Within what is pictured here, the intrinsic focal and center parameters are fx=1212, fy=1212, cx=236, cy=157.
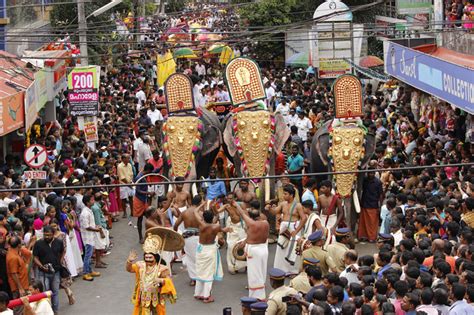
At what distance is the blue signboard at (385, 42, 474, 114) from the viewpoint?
2033 cm

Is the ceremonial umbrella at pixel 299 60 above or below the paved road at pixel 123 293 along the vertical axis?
above

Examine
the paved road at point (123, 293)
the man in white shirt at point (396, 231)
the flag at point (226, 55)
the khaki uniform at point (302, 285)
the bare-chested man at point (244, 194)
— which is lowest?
the paved road at point (123, 293)

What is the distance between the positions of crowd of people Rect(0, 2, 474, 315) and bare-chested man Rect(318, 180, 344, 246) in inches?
1.0

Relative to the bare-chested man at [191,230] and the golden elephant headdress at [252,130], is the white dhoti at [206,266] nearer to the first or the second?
the bare-chested man at [191,230]

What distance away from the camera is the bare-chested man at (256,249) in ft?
53.3

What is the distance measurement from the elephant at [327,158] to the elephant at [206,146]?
165cm

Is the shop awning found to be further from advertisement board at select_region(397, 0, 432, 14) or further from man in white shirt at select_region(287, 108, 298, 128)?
advertisement board at select_region(397, 0, 432, 14)

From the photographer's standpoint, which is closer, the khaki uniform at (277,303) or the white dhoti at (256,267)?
the khaki uniform at (277,303)

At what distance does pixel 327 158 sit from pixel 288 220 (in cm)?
282

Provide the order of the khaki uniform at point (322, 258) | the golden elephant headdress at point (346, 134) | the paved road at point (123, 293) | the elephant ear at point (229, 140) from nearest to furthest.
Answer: the khaki uniform at point (322, 258) < the paved road at point (123, 293) < the golden elephant headdress at point (346, 134) < the elephant ear at point (229, 140)

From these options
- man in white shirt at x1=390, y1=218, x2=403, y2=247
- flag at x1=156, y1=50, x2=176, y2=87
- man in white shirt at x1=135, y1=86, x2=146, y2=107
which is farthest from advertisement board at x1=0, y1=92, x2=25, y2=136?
flag at x1=156, y1=50, x2=176, y2=87

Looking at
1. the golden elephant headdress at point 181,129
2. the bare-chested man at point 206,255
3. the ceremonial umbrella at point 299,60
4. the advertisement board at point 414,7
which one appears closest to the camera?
the bare-chested man at point 206,255

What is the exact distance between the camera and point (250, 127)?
1961 cm

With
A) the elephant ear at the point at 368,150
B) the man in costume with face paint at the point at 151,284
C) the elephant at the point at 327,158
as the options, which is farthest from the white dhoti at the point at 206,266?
the elephant ear at the point at 368,150
